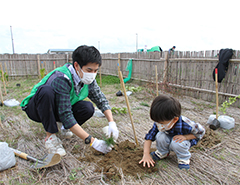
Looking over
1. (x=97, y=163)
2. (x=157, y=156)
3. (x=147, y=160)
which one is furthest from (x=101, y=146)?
(x=157, y=156)

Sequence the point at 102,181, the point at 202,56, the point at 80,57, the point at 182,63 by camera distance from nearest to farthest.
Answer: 1. the point at 102,181
2. the point at 80,57
3. the point at 202,56
4. the point at 182,63

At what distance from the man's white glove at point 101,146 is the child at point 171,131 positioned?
421 mm

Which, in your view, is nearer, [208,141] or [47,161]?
[47,161]

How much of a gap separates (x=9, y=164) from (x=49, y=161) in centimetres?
37

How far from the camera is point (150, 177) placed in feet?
5.22

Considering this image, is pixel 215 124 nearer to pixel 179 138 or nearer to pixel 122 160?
pixel 179 138

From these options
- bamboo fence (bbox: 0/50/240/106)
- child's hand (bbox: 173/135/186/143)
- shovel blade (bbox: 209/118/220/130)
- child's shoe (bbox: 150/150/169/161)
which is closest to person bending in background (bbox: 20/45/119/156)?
child's shoe (bbox: 150/150/169/161)

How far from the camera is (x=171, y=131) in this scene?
169cm

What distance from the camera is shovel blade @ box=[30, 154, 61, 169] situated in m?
1.65

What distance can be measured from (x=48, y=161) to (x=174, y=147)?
4.21ft

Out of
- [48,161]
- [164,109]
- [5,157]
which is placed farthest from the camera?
[48,161]

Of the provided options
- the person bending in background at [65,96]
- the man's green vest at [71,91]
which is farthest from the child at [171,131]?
the man's green vest at [71,91]

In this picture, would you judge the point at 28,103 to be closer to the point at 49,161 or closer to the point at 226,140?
the point at 49,161

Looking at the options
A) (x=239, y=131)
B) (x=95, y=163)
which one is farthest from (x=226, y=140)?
(x=95, y=163)
